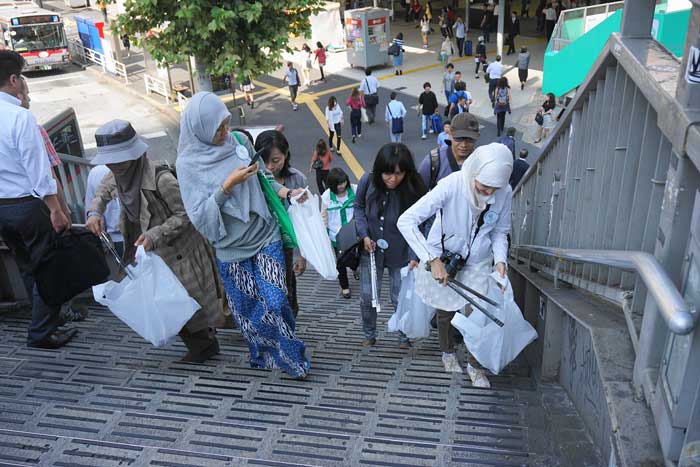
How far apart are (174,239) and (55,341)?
1.17m

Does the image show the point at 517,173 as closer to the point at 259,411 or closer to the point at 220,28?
the point at 259,411

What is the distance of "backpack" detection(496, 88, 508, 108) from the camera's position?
14.2m

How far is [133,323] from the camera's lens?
151 inches

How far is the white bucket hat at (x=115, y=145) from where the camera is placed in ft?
12.1

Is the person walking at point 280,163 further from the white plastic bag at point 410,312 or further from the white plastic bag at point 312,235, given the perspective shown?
the white plastic bag at point 410,312

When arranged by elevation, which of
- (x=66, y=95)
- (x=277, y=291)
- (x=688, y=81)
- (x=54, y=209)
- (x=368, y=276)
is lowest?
(x=66, y=95)

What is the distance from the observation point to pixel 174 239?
3.97 m

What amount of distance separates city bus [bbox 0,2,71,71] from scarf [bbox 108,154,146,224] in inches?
910

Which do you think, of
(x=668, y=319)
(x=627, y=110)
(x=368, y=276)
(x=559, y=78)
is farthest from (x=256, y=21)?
(x=668, y=319)

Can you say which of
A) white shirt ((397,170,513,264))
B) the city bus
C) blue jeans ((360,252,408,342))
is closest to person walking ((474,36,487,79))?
the city bus

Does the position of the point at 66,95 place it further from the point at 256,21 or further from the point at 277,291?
the point at 277,291

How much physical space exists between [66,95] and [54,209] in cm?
1946

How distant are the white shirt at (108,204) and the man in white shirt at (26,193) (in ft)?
2.45

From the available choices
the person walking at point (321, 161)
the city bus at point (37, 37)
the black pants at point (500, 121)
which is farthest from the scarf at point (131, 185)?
the city bus at point (37, 37)
